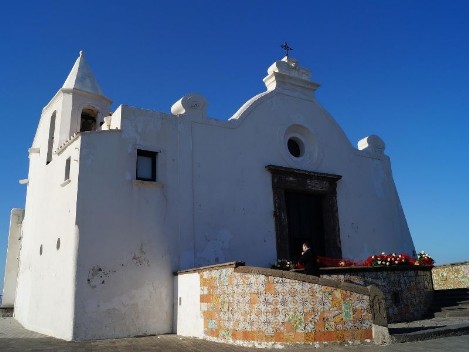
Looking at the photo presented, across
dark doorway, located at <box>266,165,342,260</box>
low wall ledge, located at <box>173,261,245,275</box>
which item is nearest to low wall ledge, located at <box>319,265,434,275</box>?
low wall ledge, located at <box>173,261,245,275</box>

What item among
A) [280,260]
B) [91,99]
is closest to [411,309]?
[280,260]

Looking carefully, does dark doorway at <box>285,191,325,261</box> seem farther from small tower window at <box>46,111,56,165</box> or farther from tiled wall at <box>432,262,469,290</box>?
small tower window at <box>46,111,56,165</box>

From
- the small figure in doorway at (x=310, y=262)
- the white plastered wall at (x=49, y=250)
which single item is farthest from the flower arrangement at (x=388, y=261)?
the white plastered wall at (x=49, y=250)

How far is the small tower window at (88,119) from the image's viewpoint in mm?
15836

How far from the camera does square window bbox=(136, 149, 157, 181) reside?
489 inches

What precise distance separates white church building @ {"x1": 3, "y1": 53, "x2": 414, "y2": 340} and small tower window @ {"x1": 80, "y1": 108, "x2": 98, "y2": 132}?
5cm

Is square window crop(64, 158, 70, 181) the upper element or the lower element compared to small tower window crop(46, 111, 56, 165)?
lower

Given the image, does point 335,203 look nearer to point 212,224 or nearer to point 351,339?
point 212,224

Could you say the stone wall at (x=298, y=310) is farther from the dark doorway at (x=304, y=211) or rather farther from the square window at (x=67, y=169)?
the square window at (x=67, y=169)

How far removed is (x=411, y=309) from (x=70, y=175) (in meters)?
10.2

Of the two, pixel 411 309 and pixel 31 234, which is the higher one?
pixel 31 234

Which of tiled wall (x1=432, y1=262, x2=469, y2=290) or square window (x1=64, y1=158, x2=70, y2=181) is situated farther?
tiled wall (x1=432, y1=262, x2=469, y2=290)

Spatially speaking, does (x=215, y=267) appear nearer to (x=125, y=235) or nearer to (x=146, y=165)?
(x=125, y=235)

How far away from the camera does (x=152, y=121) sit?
41.9 feet
